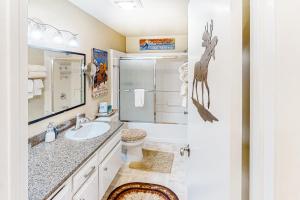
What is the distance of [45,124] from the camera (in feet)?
6.47

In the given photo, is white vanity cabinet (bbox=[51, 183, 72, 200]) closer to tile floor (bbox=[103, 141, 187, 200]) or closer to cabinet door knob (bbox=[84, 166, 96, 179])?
cabinet door knob (bbox=[84, 166, 96, 179])

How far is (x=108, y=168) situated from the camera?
2133 millimetres

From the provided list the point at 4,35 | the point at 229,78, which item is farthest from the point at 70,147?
the point at 229,78

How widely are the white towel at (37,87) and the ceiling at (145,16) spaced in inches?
40.4

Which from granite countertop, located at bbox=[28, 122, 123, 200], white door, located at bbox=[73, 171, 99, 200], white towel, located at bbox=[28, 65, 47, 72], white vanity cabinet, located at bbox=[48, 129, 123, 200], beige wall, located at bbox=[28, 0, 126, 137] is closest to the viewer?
granite countertop, located at bbox=[28, 122, 123, 200]

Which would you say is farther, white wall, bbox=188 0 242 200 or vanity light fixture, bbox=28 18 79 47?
vanity light fixture, bbox=28 18 79 47

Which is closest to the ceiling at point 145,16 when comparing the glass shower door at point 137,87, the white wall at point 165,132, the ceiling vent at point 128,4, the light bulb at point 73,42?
the ceiling vent at point 128,4

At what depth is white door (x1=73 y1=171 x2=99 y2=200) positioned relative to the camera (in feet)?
4.92

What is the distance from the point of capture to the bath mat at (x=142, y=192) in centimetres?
223

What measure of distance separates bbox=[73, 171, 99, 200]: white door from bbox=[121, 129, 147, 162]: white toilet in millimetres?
1112

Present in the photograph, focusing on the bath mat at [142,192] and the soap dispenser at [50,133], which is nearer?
the soap dispenser at [50,133]

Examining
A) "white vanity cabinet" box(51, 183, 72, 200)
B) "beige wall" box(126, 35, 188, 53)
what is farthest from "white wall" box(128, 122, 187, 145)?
"white vanity cabinet" box(51, 183, 72, 200)

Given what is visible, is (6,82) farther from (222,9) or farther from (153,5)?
(153,5)

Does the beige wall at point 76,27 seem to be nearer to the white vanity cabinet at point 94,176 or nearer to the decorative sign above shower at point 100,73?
the decorative sign above shower at point 100,73
